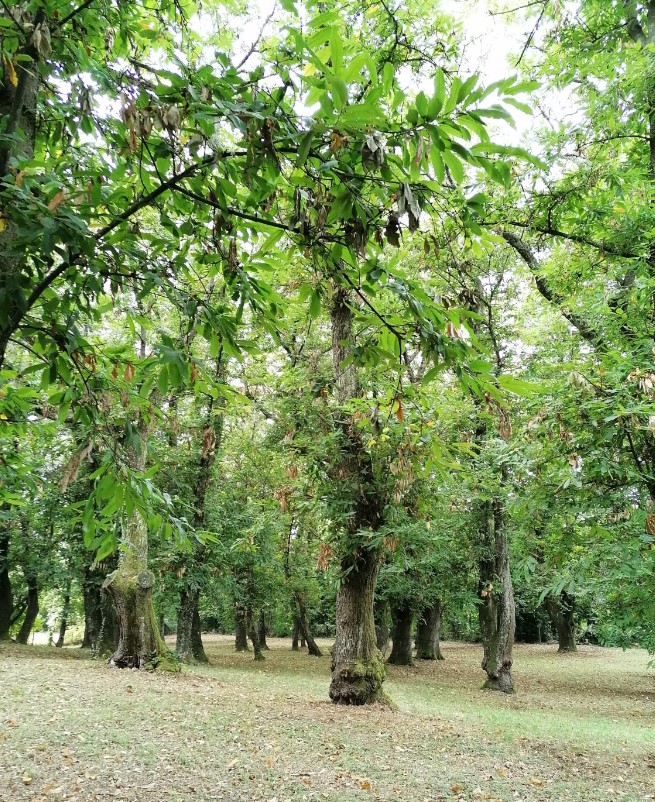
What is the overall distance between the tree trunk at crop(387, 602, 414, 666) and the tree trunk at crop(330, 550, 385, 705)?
10946 mm

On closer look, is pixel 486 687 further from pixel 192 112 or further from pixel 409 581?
pixel 192 112

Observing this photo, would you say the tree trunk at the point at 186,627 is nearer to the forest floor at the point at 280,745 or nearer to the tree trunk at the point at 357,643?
the forest floor at the point at 280,745

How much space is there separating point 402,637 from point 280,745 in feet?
47.7

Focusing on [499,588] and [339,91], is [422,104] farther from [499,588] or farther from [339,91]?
[499,588]

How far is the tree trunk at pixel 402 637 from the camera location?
19.6m

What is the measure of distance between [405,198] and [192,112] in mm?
742

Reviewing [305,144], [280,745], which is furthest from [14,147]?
[280,745]

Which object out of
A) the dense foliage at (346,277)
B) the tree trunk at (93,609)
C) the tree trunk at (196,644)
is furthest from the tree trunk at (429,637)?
the tree trunk at (93,609)

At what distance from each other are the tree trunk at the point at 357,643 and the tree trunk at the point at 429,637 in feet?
45.4

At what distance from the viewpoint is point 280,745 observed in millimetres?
6430

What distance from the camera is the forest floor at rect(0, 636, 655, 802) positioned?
509cm

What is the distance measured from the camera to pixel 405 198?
157 centimetres

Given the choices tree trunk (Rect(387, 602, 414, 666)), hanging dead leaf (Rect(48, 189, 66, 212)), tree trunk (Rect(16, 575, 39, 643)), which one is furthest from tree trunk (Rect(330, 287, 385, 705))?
tree trunk (Rect(16, 575, 39, 643))

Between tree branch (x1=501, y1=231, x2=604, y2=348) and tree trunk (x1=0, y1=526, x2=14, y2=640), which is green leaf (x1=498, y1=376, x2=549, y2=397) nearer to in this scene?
tree branch (x1=501, y1=231, x2=604, y2=348)
